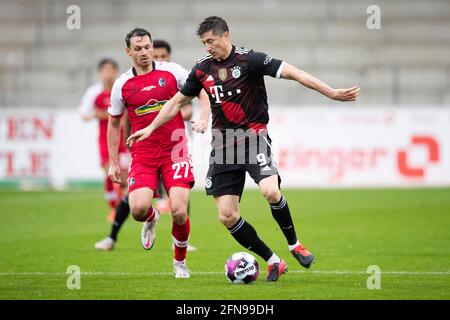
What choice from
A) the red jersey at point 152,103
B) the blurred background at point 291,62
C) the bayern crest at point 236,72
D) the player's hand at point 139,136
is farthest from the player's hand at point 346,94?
the blurred background at point 291,62

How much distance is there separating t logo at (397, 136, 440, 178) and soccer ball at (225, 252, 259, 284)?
544 inches

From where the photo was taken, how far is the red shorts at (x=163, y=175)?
30.6 feet

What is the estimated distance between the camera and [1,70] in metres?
26.2

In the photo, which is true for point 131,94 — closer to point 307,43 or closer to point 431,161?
point 431,161

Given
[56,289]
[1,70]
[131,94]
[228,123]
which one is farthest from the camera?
[1,70]

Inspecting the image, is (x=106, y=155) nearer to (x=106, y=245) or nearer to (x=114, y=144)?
(x=106, y=245)

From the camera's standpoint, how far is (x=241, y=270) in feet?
28.2

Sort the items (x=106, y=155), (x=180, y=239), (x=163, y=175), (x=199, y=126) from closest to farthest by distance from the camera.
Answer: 1. (x=199, y=126)
2. (x=180, y=239)
3. (x=163, y=175)
4. (x=106, y=155)

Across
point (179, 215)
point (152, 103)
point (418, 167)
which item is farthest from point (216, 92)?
point (418, 167)

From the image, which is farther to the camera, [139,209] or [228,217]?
[139,209]

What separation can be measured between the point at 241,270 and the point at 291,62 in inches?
706

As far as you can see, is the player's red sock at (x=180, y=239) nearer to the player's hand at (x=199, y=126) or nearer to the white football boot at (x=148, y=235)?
the white football boot at (x=148, y=235)

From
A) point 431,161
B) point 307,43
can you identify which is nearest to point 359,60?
point 307,43

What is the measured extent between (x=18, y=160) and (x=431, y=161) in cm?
973
